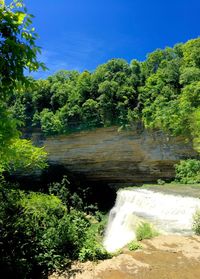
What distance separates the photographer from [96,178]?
2889 centimetres

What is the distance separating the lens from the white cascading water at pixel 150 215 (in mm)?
11984

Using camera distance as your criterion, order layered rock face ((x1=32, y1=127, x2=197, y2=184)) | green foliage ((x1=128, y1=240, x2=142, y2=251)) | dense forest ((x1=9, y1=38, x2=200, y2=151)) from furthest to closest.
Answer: layered rock face ((x1=32, y1=127, x2=197, y2=184))
dense forest ((x1=9, y1=38, x2=200, y2=151))
green foliage ((x1=128, y1=240, x2=142, y2=251))

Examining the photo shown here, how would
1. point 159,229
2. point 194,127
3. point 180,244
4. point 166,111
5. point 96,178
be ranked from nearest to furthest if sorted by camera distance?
point 180,244 < point 159,229 < point 194,127 < point 166,111 < point 96,178

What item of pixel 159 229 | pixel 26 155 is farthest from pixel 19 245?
pixel 159 229

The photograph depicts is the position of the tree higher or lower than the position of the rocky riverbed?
higher

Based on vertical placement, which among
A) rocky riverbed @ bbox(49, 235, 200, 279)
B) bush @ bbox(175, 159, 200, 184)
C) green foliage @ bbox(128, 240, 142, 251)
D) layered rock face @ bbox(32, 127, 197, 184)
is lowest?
rocky riverbed @ bbox(49, 235, 200, 279)

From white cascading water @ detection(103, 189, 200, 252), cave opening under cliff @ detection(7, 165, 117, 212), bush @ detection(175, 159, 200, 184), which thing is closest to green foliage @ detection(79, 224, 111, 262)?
white cascading water @ detection(103, 189, 200, 252)

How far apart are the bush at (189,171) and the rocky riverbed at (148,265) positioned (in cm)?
1450

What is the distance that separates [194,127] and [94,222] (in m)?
9.40

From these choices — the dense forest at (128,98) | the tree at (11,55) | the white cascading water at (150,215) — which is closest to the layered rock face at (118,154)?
the dense forest at (128,98)

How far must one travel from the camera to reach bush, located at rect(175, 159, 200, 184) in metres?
22.5

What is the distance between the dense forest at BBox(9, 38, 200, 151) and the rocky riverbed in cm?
1448

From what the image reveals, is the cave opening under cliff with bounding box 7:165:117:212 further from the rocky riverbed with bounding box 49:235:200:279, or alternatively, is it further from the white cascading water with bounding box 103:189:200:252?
the rocky riverbed with bounding box 49:235:200:279

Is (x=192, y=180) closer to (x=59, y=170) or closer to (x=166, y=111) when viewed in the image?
(x=166, y=111)
